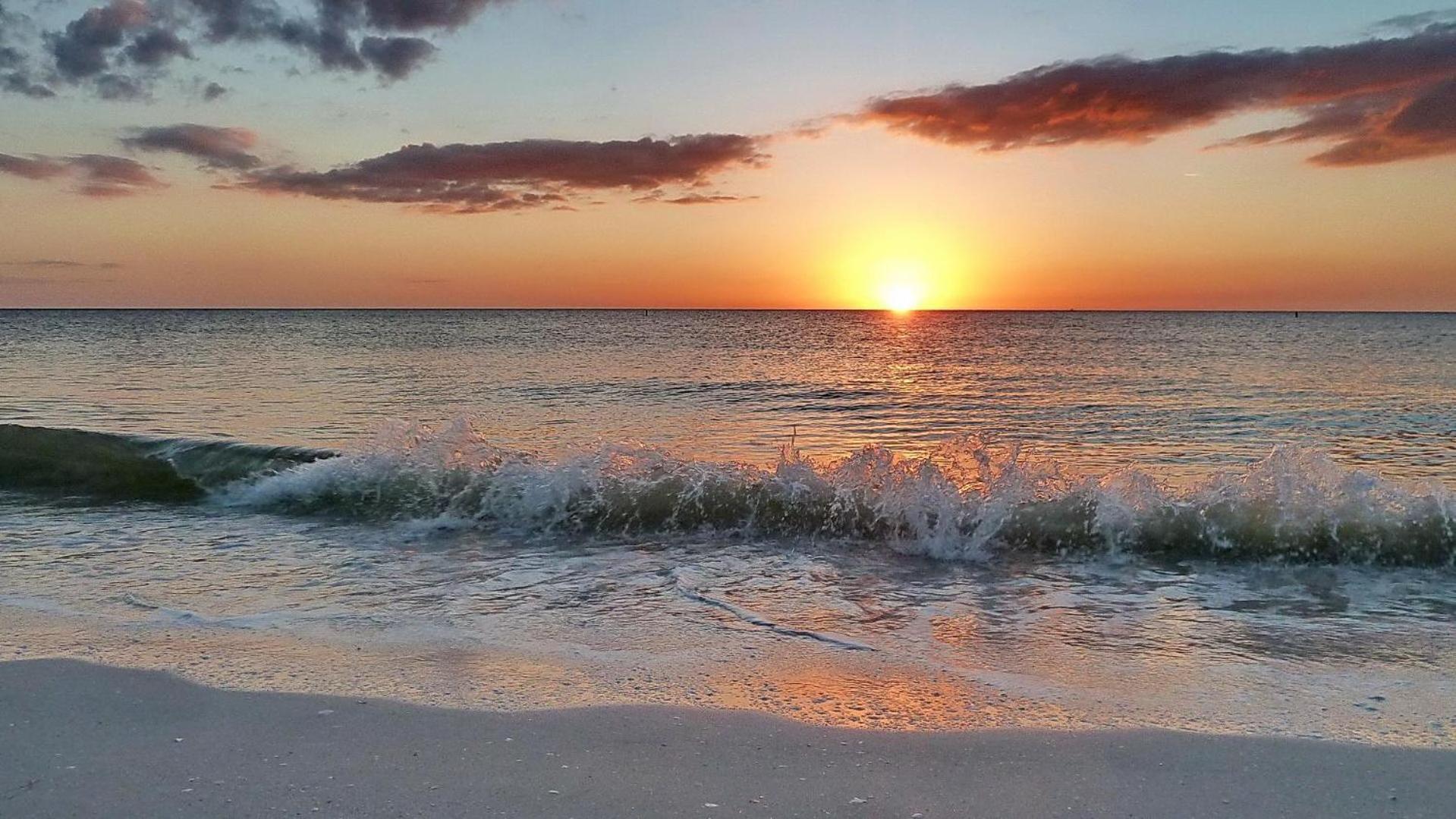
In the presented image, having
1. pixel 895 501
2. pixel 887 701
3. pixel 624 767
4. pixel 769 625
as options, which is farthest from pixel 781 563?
pixel 624 767

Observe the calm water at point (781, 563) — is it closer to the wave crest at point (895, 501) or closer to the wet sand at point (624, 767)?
the wave crest at point (895, 501)

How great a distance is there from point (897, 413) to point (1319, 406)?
10334mm

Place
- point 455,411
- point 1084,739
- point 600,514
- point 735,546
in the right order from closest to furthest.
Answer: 1. point 1084,739
2. point 735,546
3. point 600,514
4. point 455,411

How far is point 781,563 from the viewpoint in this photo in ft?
26.1

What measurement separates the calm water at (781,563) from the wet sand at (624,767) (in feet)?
0.98

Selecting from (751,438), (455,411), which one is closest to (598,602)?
(751,438)

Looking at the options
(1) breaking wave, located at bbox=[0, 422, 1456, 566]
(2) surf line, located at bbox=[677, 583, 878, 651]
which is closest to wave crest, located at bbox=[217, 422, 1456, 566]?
(1) breaking wave, located at bbox=[0, 422, 1456, 566]

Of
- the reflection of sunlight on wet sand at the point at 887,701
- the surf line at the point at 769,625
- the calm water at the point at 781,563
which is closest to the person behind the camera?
the reflection of sunlight on wet sand at the point at 887,701

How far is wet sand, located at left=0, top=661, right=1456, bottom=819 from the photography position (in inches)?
134

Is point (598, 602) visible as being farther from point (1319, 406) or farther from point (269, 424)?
point (1319, 406)

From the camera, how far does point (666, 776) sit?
143 inches

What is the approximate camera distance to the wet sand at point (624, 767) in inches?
134

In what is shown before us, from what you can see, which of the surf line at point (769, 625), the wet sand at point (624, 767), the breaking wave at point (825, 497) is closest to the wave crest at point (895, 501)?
the breaking wave at point (825, 497)

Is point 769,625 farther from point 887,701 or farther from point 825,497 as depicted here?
point 825,497
